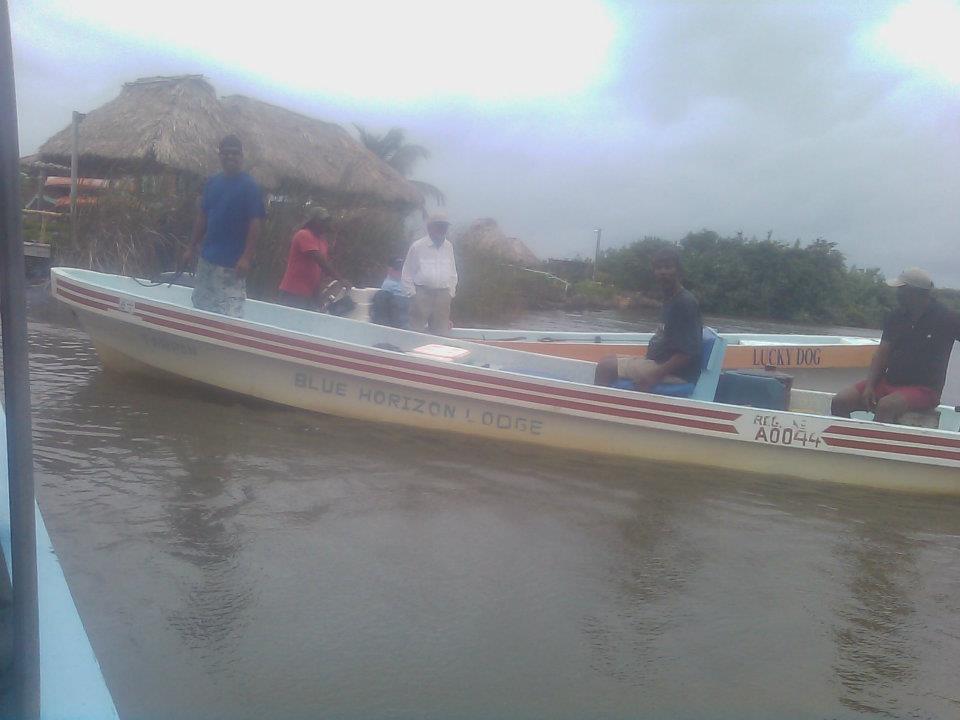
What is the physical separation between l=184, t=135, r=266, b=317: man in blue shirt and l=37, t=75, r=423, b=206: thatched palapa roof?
9586 mm

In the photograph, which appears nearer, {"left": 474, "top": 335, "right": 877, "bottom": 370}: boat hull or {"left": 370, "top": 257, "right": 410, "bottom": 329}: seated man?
{"left": 370, "top": 257, "right": 410, "bottom": 329}: seated man

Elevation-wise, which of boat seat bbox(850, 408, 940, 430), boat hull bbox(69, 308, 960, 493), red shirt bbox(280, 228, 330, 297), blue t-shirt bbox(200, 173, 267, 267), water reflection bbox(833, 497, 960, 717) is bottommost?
water reflection bbox(833, 497, 960, 717)

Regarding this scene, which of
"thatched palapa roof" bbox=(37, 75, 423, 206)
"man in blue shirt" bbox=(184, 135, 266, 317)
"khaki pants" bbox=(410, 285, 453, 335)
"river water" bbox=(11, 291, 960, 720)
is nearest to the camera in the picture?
"river water" bbox=(11, 291, 960, 720)

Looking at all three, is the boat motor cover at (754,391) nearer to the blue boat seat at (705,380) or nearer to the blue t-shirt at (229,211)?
the blue boat seat at (705,380)

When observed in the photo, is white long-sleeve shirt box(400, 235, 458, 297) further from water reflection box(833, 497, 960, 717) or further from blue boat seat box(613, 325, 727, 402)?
water reflection box(833, 497, 960, 717)

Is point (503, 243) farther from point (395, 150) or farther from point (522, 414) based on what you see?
point (522, 414)

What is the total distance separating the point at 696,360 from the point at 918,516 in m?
1.79

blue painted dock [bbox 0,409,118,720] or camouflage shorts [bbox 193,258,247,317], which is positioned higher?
camouflage shorts [bbox 193,258,247,317]

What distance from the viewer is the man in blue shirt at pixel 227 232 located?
6434 mm

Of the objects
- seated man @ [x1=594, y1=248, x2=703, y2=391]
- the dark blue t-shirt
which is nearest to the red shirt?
seated man @ [x1=594, y1=248, x2=703, y2=391]

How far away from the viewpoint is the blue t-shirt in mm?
6441

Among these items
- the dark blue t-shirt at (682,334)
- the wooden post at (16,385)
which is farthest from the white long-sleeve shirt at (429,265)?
the wooden post at (16,385)

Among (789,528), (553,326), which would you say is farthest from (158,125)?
(789,528)

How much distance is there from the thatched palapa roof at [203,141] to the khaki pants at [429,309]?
8.53 metres
